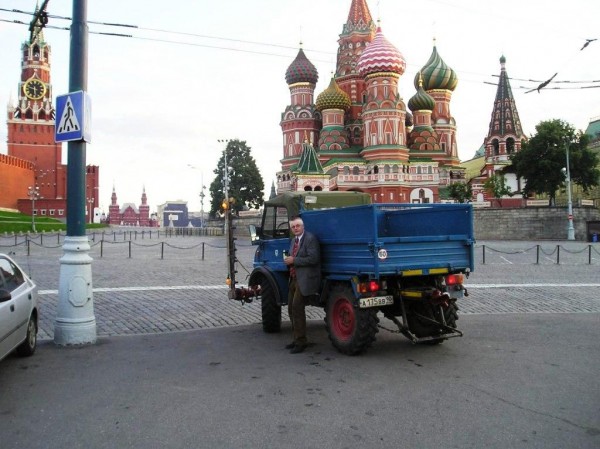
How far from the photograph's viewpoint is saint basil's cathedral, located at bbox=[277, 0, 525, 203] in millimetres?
58875

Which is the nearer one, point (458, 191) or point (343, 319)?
point (343, 319)

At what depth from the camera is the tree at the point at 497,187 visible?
60344mm

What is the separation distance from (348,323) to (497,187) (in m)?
58.3

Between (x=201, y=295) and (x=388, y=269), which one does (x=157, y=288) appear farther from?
(x=388, y=269)

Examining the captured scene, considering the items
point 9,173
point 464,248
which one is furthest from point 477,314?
point 9,173

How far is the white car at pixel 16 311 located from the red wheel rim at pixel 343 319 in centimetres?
381

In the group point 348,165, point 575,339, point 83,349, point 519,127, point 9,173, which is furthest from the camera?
point 9,173

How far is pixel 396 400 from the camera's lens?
4.94 m

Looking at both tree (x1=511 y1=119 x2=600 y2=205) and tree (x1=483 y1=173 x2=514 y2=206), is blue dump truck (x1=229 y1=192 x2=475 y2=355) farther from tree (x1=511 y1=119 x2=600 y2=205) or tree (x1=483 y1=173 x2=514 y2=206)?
tree (x1=483 y1=173 x2=514 y2=206)

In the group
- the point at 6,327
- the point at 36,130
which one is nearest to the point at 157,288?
the point at 6,327

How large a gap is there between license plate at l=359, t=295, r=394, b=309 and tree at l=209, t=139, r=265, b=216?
209ft

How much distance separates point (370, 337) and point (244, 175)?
65322 mm

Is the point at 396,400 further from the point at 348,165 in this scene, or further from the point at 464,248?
the point at 348,165

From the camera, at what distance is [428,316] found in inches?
282
